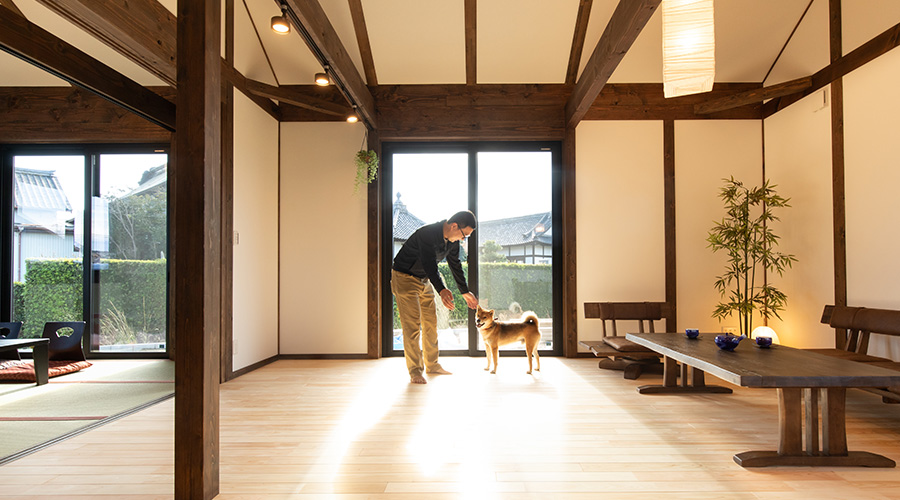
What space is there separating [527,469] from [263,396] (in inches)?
90.1

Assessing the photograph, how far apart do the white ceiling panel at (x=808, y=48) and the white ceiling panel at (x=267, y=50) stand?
495 centimetres

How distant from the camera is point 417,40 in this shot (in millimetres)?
4836

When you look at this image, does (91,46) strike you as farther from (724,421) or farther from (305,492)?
(724,421)

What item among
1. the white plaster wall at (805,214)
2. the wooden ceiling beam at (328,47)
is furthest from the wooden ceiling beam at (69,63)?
the white plaster wall at (805,214)

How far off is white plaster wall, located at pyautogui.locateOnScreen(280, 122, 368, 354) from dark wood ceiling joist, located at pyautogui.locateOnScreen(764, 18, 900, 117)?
15.3ft

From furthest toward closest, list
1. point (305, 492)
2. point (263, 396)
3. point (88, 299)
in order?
1. point (88, 299)
2. point (263, 396)
3. point (305, 492)

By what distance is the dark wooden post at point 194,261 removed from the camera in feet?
6.30

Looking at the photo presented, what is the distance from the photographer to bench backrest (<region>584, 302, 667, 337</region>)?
488 cm

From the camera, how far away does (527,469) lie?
2.28m

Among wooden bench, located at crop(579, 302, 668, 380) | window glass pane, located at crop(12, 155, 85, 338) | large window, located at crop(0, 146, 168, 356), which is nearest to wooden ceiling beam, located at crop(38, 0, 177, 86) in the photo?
large window, located at crop(0, 146, 168, 356)

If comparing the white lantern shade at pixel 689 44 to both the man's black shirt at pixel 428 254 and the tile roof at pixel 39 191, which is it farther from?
the tile roof at pixel 39 191

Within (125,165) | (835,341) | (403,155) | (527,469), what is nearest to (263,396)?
(527,469)

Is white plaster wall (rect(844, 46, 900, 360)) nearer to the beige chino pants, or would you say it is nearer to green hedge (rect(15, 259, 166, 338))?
the beige chino pants

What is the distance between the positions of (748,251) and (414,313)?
351 cm
